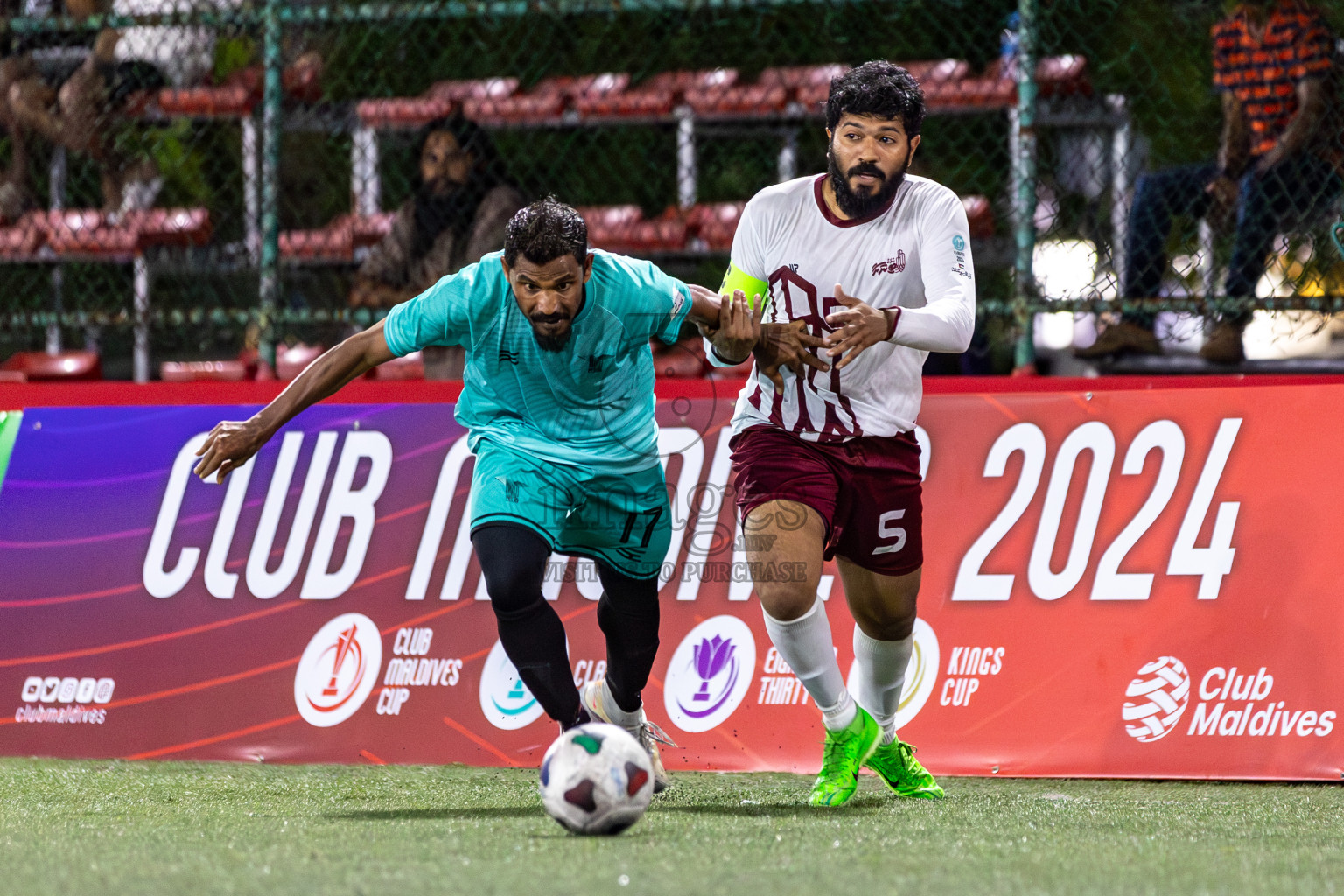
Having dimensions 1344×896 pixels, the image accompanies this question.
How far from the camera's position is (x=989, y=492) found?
17.8 ft

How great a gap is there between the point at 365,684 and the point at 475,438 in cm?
163

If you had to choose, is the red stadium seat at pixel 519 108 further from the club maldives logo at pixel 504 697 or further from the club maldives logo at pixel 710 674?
the club maldives logo at pixel 710 674

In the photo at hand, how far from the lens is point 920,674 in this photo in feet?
17.5

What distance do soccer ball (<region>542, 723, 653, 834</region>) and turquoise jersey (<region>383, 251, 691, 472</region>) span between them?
1.00 meters

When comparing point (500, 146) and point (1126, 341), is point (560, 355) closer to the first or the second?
point (1126, 341)

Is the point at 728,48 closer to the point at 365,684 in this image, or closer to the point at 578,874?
the point at 365,684

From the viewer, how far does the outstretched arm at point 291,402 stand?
4.00 m

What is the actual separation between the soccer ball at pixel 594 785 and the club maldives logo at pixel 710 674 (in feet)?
6.19

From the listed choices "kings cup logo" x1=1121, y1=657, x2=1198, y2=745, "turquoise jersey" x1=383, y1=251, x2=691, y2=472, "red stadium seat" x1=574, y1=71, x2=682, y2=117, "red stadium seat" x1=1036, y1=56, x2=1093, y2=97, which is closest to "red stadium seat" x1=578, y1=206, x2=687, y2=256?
"red stadium seat" x1=574, y1=71, x2=682, y2=117

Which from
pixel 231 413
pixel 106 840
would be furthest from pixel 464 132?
pixel 106 840

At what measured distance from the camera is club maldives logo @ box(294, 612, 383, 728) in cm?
557

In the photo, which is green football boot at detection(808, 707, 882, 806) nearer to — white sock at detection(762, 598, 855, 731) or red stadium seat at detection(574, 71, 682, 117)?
white sock at detection(762, 598, 855, 731)

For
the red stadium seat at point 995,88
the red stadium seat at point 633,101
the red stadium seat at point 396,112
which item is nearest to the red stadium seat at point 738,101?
the red stadium seat at point 633,101

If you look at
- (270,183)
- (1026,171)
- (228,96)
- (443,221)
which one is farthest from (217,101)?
(1026,171)
